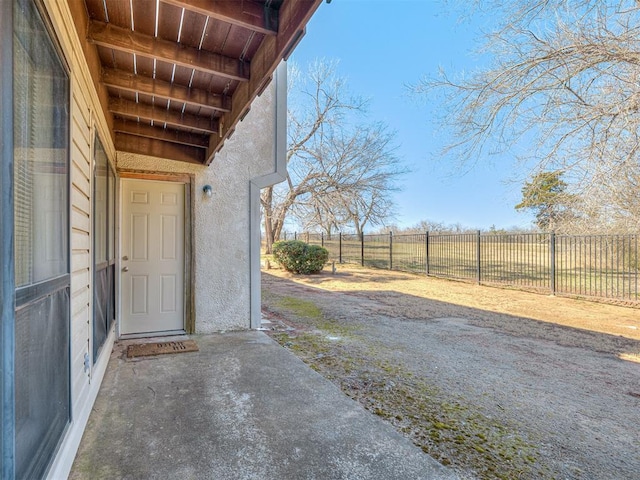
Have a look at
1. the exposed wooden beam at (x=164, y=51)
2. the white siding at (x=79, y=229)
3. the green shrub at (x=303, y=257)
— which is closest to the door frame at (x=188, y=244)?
the white siding at (x=79, y=229)

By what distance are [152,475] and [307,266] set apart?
36.0 feet

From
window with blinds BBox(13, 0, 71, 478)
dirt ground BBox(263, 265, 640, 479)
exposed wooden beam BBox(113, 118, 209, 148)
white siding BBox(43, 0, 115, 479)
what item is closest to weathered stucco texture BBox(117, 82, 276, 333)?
exposed wooden beam BBox(113, 118, 209, 148)

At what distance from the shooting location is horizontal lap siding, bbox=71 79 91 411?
7.15 feet

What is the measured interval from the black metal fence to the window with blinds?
9.58 meters

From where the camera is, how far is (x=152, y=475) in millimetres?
1967

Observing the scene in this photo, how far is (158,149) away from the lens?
4633 millimetres

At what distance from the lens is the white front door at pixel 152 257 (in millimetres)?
4695

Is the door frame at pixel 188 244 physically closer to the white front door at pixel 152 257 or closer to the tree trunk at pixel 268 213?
the white front door at pixel 152 257

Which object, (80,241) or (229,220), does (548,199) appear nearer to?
(229,220)

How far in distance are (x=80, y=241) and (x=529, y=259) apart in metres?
10.5

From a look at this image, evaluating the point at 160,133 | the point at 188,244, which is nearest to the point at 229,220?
the point at 188,244

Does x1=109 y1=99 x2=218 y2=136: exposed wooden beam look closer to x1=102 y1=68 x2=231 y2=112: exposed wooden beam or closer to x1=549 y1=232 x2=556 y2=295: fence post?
x1=102 y1=68 x2=231 y2=112: exposed wooden beam

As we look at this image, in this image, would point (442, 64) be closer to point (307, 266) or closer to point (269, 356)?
point (269, 356)

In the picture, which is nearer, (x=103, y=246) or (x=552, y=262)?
(x=103, y=246)
